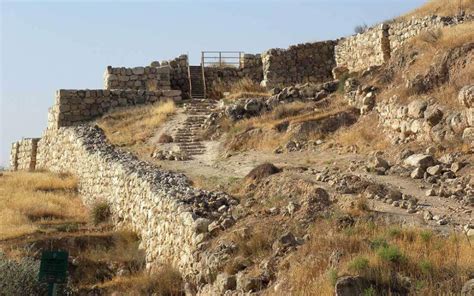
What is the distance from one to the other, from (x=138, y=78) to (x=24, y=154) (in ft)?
19.8

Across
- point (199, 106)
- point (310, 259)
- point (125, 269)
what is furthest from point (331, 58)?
point (310, 259)

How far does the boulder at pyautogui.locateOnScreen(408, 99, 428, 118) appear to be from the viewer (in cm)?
1557

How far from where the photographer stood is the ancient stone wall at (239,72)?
3092cm

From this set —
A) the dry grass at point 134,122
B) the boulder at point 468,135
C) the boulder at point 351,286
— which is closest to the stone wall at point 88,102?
the dry grass at point 134,122

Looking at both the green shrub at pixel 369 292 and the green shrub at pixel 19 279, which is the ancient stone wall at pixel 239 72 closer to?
the green shrub at pixel 19 279

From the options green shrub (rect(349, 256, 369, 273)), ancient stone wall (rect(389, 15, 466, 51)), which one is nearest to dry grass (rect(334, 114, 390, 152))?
ancient stone wall (rect(389, 15, 466, 51))

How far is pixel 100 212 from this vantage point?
17203mm

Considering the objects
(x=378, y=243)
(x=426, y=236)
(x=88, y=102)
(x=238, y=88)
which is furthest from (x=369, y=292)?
(x=238, y=88)

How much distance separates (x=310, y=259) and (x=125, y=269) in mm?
5921

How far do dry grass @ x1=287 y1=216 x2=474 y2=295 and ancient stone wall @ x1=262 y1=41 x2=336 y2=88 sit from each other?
838 inches

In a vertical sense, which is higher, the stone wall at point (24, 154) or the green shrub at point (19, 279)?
the stone wall at point (24, 154)

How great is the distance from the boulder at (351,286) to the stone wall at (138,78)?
22.1 metres

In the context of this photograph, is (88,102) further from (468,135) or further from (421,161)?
(468,135)

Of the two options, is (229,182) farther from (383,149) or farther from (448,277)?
(448,277)
